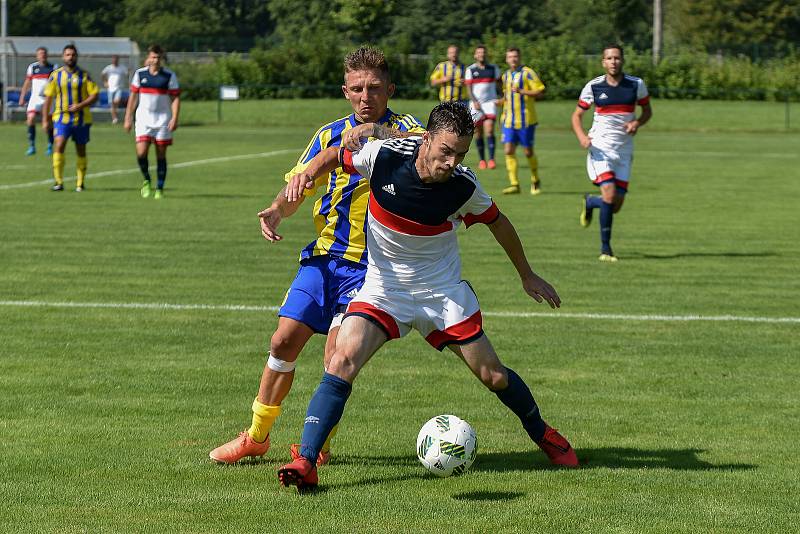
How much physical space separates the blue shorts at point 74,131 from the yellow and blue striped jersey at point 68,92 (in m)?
0.06

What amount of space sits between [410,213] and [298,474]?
4.30 ft

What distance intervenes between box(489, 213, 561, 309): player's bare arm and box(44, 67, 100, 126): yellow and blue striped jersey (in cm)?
1754

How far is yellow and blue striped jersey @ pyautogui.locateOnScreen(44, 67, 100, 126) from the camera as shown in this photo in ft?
75.7

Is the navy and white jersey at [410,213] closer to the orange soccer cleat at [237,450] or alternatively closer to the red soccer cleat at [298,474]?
the red soccer cleat at [298,474]

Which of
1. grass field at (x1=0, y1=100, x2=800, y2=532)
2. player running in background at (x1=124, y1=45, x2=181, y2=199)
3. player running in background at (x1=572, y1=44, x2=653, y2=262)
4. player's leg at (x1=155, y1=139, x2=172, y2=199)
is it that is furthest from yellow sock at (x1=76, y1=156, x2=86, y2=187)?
player running in background at (x1=572, y1=44, x2=653, y2=262)

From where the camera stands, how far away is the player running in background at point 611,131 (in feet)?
51.5

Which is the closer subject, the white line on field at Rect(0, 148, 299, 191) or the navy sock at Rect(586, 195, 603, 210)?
the navy sock at Rect(586, 195, 603, 210)

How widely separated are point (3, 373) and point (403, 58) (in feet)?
158

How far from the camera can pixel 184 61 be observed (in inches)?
2285

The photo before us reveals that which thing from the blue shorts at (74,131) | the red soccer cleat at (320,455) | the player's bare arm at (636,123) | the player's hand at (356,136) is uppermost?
the player's hand at (356,136)

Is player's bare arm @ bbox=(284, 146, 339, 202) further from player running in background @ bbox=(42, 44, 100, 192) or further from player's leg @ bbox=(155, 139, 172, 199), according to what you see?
player running in background @ bbox=(42, 44, 100, 192)

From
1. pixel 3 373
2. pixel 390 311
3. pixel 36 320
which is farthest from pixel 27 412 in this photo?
pixel 36 320

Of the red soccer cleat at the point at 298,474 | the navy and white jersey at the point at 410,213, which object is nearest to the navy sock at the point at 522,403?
the navy and white jersey at the point at 410,213

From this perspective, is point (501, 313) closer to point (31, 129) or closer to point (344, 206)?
point (344, 206)
